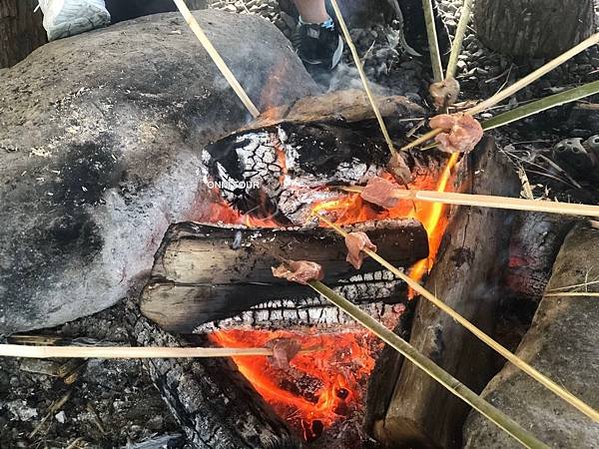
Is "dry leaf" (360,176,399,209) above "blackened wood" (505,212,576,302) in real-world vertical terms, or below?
above

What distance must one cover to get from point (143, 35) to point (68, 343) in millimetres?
1278

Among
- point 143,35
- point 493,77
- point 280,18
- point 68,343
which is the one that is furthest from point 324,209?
point 280,18

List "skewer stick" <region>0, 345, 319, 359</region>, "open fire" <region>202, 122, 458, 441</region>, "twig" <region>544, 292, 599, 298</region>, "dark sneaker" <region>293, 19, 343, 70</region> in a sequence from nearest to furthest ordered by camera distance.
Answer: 1. "skewer stick" <region>0, 345, 319, 359</region>
2. "twig" <region>544, 292, 599, 298</region>
3. "open fire" <region>202, 122, 458, 441</region>
4. "dark sneaker" <region>293, 19, 343, 70</region>

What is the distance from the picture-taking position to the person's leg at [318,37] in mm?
3387

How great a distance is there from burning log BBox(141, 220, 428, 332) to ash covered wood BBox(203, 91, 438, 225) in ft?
0.89

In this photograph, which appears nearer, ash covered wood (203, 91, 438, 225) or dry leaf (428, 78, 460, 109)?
dry leaf (428, 78, 460, 109)

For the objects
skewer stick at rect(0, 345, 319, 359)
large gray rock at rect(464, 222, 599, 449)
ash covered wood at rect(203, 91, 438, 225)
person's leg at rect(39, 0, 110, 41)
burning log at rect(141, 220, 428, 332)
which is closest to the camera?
skewer stick at rect(0, 345, 319, 359)

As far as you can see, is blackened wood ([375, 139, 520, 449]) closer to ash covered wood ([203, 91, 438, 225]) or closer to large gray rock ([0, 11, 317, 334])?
ash covered wood ([203, 91, 438, 225])

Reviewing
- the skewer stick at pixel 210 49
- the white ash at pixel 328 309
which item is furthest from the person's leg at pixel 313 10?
the white ash at pixel 328 309

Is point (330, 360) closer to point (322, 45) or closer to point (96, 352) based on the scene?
point (96, 352)

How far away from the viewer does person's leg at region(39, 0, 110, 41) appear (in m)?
2.74

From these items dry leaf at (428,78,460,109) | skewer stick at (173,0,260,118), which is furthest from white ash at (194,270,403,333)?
skewer stick at (173,0,260,118)

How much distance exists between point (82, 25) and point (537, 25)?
2167 millimetres

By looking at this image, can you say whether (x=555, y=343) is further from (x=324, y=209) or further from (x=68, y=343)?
(x=68, y=343)
